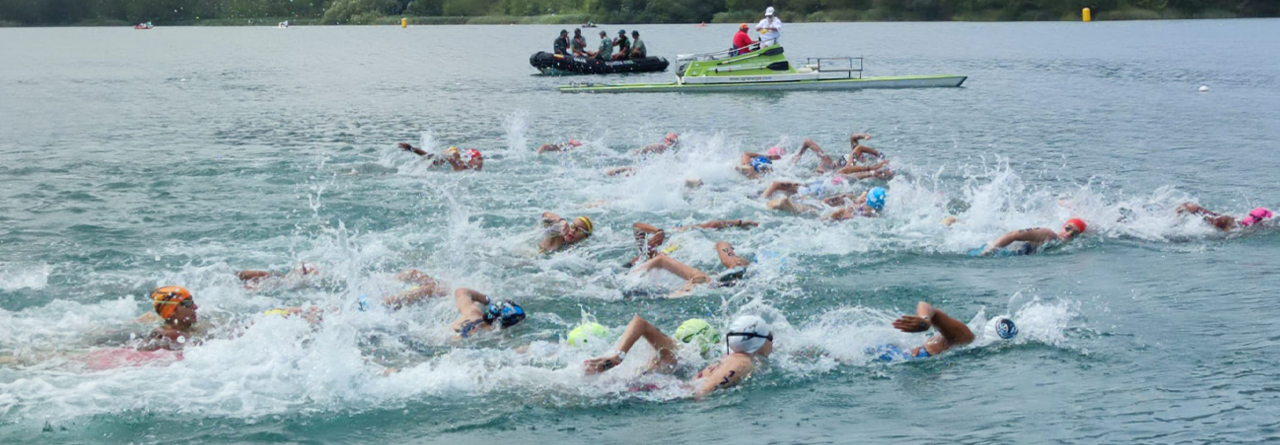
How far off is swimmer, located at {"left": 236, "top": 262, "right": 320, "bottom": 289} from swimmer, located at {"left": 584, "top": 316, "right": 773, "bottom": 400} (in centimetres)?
469

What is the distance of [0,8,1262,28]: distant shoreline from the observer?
85188mm

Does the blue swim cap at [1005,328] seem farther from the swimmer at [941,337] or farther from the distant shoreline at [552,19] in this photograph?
the distant shoreline at [552,19]

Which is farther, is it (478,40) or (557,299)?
(478,40)

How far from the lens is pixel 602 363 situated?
30.0 feet

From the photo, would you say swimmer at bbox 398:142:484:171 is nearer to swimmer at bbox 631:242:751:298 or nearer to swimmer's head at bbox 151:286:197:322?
swimmer at bbox 631:242:751:298

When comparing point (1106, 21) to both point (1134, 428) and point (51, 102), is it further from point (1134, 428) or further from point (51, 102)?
point (1134, 428)

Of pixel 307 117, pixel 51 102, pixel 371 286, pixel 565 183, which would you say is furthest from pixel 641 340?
pixel 51 102

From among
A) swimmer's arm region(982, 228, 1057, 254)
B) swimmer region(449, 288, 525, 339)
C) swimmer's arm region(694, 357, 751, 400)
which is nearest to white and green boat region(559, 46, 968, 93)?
swimmer's arm region(982, 228, 1057, 254)

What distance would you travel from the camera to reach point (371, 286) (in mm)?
12305

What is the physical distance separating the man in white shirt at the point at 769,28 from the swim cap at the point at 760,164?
14713mm

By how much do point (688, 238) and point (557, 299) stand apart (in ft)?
9.42

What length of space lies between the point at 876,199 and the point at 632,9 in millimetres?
81386

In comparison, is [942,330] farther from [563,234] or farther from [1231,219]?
[1231,219]

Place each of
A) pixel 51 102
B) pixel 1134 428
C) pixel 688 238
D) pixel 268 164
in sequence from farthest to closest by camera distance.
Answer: pixel 51 102, pixel 268 164, pixel 688 238, pixel 1134 428
